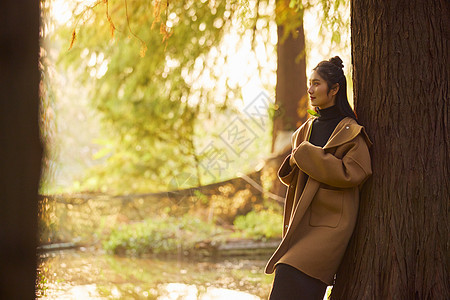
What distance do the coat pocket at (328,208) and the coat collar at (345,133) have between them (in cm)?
26

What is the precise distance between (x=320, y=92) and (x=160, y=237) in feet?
20.9

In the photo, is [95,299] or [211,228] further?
[211,228]

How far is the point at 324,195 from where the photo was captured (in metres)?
3.28

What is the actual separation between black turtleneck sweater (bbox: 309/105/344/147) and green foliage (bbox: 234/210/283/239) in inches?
229

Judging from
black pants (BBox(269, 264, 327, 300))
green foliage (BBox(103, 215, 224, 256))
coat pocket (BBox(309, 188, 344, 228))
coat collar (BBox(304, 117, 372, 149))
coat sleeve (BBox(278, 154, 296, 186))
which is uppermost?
coat collar (BBox(304, 117, 372, 149))

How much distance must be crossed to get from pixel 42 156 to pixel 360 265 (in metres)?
1.98

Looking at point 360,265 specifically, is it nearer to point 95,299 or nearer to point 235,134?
point 95,299

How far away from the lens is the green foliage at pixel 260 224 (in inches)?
364

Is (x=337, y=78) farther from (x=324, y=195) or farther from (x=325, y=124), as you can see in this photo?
(x=324, y=195)

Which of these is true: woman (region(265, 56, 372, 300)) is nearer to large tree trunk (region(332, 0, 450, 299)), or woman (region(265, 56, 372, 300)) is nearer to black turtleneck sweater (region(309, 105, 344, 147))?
black turtleneck sweater (region(309, 105, 344, 147))

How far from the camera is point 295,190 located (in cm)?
348

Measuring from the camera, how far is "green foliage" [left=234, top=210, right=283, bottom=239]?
926cm

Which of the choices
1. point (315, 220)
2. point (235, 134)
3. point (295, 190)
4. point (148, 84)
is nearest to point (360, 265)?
point (315, 220)

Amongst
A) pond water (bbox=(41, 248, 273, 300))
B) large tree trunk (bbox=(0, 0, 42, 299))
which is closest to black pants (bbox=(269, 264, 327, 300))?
large tree trunk (bbox=(0, 0, 42, 299))
